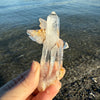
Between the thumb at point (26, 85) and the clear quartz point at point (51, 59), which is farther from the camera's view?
the clear quartz point at point (51, 59)

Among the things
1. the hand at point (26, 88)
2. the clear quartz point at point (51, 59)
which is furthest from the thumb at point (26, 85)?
the clear quartz point at point (51, 59)

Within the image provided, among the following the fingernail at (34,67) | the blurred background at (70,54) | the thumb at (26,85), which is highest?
the fingernail at (34,67)

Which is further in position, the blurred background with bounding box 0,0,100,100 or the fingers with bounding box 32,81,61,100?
the blurred background with bounding box 0,0,100,100

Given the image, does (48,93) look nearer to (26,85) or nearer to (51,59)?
(26,85)

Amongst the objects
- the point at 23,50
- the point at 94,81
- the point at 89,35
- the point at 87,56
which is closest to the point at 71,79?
the point at 94,81

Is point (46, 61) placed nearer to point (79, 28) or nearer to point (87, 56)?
point (87, 56)

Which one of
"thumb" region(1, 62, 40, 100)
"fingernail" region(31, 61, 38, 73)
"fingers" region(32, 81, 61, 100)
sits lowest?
"fingers" region(32, 81, 61, 100)

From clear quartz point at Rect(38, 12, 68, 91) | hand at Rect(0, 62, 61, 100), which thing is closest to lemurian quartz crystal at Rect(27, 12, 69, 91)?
clear quartz point at Rect(38, 12, 68, 91)

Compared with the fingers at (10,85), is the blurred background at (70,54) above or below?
below

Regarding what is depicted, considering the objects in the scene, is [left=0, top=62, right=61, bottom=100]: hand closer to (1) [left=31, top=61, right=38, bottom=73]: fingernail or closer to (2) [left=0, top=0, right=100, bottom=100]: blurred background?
(1) [left=31, top=61, right=38, bottom=73]: fingernail

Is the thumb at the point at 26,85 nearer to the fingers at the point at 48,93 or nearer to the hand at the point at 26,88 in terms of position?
the hand at the point at 26,88
